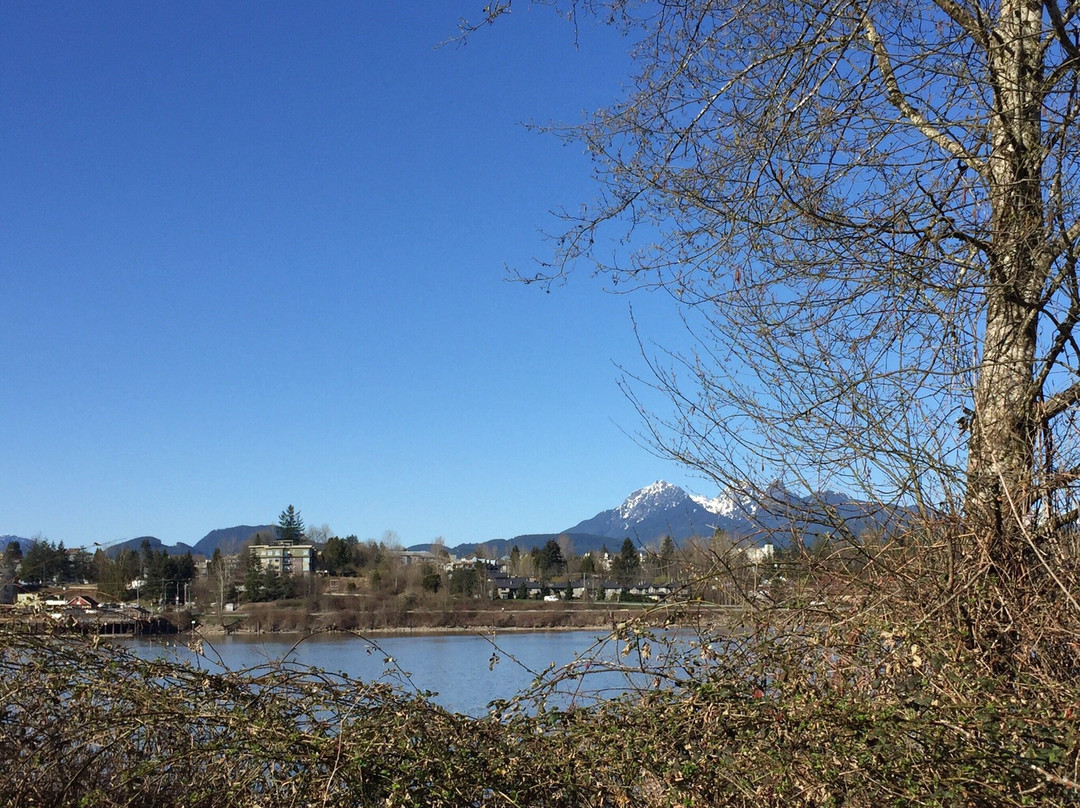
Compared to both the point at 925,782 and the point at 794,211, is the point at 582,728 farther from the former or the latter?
the point at 794,211

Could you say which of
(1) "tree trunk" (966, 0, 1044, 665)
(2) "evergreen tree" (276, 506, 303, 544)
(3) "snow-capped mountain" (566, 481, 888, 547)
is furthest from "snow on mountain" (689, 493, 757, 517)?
(2) "evergreen tree" (276, 506, 303, 544)

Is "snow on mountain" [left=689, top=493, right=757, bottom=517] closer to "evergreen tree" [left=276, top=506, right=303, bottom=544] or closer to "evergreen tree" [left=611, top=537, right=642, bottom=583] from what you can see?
"evergreen tree" [left=611, top=537, right=642, bottom=583]

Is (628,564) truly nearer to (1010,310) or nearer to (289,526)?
(1010,310)

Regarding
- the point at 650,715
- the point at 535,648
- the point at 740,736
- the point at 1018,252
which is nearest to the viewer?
the point at 740,736

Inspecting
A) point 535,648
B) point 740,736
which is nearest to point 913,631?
point 740,736

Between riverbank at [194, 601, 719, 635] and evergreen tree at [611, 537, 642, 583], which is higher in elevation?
evergreen tree at [611, 537, 642, 583]

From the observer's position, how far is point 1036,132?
15.1 feet

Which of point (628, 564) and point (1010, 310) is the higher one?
point (1010, 310)

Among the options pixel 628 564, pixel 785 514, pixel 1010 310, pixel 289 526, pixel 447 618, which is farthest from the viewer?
pixel 289 526

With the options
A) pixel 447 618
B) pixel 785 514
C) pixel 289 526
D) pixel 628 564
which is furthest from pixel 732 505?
pixel 289 526

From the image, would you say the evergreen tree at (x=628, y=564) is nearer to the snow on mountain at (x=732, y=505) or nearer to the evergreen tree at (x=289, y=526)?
the snow on mountain at (x=732, y=505)

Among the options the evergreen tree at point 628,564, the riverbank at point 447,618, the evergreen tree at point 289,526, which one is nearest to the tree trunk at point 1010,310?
the riverbank at point 447,618

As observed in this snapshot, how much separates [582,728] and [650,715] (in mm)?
271

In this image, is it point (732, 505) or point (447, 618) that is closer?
point (732, 505)
